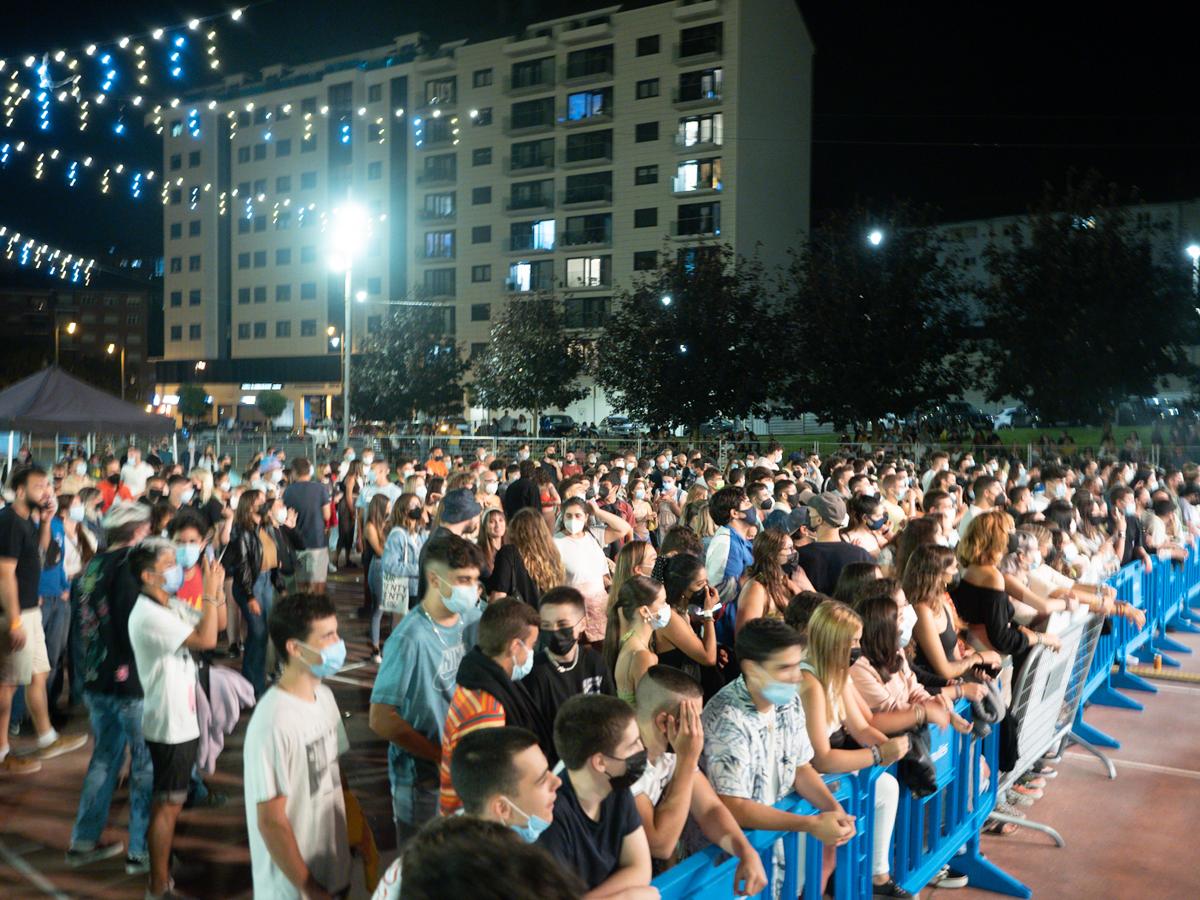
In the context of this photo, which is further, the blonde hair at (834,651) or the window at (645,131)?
the window at (645,131)

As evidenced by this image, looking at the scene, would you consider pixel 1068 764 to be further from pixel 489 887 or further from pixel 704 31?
pixel 704 31

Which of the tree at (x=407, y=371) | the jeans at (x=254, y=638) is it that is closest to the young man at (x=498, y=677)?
the jeans at (x=254, y=638)

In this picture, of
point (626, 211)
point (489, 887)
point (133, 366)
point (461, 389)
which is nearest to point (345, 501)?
point (489, 887)

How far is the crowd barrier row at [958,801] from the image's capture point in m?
3.27

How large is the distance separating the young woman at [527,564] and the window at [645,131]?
165 feet

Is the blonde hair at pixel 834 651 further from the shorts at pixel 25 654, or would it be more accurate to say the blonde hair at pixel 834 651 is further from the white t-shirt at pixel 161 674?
the shorts at pixel 25 654

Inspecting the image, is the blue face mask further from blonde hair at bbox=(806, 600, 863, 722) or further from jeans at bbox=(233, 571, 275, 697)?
jeans at bbox=(233, 571, 275, 697)

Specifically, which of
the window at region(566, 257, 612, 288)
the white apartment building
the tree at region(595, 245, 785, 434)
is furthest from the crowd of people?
the window at region(566, 257, 612, 288)

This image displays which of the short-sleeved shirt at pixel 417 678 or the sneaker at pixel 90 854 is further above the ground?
the short-sleeved shirt at pixel 417 678

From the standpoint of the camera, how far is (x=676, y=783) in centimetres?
313

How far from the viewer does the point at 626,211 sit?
54.5m

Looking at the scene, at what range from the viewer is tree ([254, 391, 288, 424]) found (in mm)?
66438

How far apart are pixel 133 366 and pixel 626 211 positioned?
3027 inches

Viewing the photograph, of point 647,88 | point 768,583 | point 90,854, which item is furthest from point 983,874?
point 647,88
